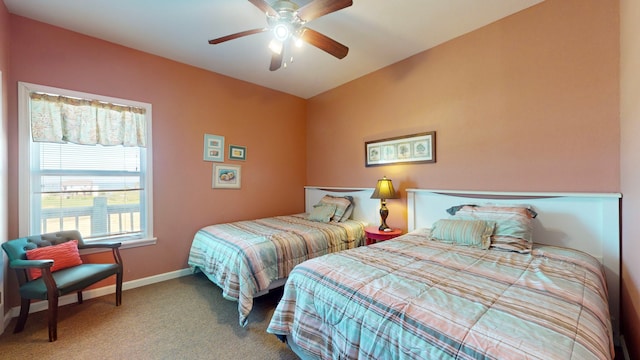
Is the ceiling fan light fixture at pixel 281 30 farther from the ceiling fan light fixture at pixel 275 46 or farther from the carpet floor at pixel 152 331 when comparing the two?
the carpet floor at pixel 152 331

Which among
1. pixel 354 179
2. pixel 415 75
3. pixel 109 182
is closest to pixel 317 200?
pixel 354 179

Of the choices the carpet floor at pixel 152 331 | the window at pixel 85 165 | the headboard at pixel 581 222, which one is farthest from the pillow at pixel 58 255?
the headboard at pixel 581 222

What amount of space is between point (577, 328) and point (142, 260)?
369 cm

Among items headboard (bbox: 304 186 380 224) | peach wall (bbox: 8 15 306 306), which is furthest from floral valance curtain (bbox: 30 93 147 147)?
headboard (bbox: 304 186 380 224)

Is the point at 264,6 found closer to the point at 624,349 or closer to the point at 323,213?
the point at 323,213

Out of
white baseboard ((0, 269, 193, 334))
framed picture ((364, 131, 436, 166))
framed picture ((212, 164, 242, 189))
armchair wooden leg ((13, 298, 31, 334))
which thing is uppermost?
framed picture ((364, 131, 436, 166))

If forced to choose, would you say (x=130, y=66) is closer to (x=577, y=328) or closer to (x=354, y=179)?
(x=354, y=179)

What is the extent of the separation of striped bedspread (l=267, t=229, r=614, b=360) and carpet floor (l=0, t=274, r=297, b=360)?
22.2 inches

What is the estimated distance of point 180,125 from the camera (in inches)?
128

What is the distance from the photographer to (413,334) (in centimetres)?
105

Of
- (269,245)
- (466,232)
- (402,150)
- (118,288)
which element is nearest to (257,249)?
(269,245)

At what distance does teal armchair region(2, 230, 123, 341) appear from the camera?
1.95 metres

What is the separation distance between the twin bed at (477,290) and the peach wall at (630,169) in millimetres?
128

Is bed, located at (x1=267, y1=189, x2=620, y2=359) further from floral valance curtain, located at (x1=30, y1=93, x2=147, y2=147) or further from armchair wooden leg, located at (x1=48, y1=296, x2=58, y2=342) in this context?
floral valance curtain, located at (x1=30, y1=93, x2=147, y2=147)
